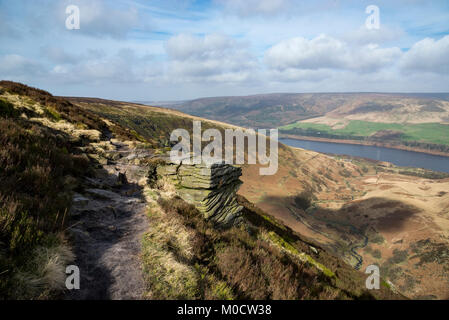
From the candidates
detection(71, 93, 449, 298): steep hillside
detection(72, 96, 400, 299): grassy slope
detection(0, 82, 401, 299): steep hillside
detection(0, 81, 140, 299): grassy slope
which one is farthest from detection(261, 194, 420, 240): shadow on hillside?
detection(0, 81, 140, 299): grassy slope

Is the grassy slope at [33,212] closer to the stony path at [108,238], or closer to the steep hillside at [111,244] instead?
the steep hillside at [111,244]

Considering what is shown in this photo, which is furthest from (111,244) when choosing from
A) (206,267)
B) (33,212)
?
(206,267)

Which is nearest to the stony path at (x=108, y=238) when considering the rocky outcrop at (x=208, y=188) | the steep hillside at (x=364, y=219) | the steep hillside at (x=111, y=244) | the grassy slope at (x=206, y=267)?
the steep hillside at (x=111, y=244)

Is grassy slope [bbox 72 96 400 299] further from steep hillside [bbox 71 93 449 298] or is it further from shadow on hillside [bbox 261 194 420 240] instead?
shadow on hillside [bbox 261 194 420 240]
